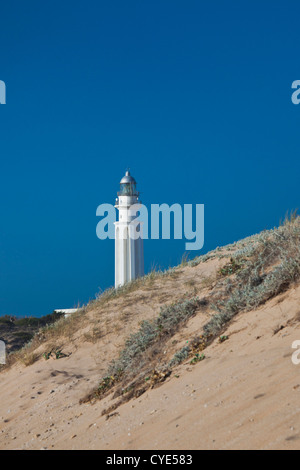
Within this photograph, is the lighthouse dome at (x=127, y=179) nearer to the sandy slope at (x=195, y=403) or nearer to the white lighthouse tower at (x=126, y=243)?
the white lighthouse tower at (x=126, y=243)

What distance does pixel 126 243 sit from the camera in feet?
134

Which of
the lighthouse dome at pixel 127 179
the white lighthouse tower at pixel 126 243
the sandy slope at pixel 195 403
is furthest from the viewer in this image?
the lighthouse dome at pixel 127 179

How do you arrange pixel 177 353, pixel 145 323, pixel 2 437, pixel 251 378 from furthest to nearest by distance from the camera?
pixel 145 323 < pixel 2 437 < pixel 177 353 < pixel 251 378

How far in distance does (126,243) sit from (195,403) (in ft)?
114

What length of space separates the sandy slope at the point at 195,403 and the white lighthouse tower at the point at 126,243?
28.9 m

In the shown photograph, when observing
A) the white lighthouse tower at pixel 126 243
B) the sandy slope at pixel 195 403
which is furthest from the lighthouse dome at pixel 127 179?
the sandy slope at pixel 195 403

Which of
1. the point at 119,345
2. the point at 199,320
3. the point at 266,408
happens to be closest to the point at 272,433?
the point at 266,408

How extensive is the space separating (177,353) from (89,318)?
600cm

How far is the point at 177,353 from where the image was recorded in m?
8.28

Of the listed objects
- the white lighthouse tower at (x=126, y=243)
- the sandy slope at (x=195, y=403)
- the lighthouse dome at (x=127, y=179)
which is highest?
the lighthouse dome at (x=127, y=179)

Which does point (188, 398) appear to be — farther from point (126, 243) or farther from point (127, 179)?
point (127, 179)

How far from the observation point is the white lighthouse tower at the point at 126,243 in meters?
40.6

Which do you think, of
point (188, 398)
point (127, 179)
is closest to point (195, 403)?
point (188, 398)
